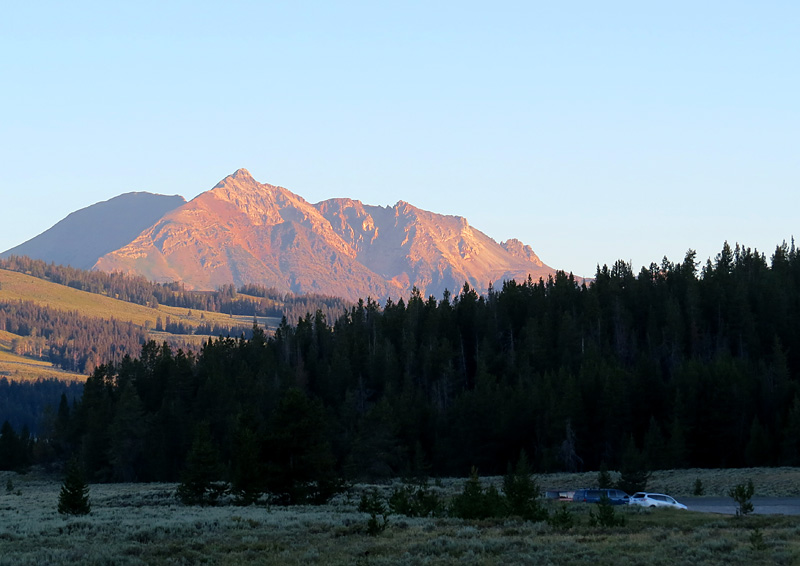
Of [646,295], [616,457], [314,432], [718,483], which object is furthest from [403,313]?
[314,432]

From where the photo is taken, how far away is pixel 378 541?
31328 millimetres

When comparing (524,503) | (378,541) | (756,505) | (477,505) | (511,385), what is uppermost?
(511,385)

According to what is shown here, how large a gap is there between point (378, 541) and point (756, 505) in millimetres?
31133

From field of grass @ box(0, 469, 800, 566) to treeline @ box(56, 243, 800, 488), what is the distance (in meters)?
27.0

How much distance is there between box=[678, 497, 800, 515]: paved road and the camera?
1939 inches

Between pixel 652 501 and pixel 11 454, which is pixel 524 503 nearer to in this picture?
pixel 652 501

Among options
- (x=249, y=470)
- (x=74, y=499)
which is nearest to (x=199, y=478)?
(x=249, y=470)

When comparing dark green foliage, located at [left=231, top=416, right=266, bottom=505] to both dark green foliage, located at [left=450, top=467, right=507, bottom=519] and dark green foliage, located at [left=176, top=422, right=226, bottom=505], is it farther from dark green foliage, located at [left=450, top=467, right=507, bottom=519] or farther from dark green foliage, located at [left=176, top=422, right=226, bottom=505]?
dark green foliage, located at [left=450, top=467, right=507, bottom=519]

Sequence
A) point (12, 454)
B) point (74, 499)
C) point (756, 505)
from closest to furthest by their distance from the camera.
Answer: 1. point (74, 499)
2. point (756, 505)
3. point (12, 454)

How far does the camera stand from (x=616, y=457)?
102375 mm

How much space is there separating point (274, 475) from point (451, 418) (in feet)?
201

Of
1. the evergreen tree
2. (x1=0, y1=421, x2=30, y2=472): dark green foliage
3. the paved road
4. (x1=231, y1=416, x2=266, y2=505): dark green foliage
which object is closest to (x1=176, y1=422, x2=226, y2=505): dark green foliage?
(x1=231, y1=416, x2=266, y2=505): dark green foliage

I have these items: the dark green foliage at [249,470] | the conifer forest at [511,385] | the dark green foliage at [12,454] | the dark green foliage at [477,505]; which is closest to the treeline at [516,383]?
the conifer forest at [511,385]

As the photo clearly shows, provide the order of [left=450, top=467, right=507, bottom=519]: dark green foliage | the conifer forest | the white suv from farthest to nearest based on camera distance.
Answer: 1. the conifer forest
2. the white suv
3. [left=450, top=467, right=507, bottom=519]: dark green foliage
